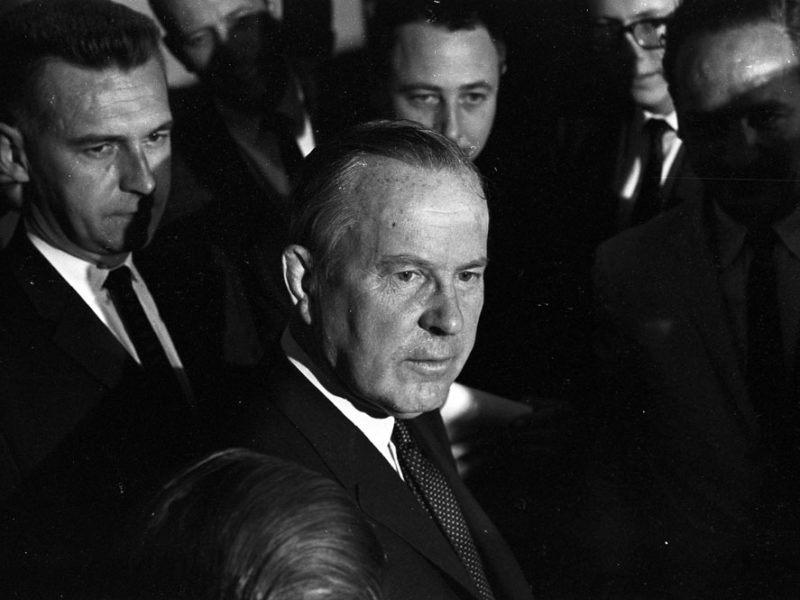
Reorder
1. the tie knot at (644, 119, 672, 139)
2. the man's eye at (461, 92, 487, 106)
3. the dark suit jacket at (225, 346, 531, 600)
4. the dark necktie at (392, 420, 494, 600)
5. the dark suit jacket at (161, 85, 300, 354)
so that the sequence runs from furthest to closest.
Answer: the tie knot at (644, 119, 672, 139), the man's eye at (461, 92, 487, 106), the dark suit jacket at (161, 85, 300, 354), the dark necktie at (392, 420, 494, 600), the dark suit jacket at (225, 346, 531, 600)

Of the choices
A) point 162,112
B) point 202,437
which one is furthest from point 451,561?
point 162,112

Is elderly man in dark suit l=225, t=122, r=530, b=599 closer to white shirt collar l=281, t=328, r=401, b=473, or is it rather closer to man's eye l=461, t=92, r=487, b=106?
white shirt collar l=281, t=328, r=401, b=473

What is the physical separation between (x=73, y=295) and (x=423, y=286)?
66 cm

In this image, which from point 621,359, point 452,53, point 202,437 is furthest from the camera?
point 621,359

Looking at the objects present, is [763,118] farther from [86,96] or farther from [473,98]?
[86,96]

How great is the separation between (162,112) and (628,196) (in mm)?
985

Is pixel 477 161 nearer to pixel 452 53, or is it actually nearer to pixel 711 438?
pixel 452 53

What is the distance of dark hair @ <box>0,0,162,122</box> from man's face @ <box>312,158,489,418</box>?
1.85 feet

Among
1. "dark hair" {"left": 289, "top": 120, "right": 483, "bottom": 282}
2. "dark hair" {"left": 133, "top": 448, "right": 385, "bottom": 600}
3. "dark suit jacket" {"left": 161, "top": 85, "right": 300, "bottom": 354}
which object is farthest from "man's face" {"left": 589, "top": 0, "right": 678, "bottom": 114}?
"dark hair" {"left": 133, "top": 448, "right": 385, "bottom": 600}

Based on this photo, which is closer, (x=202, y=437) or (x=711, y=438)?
(x=202, y=437)

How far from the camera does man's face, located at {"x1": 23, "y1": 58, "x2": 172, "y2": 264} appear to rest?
1.86 m

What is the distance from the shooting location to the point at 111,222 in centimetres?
194

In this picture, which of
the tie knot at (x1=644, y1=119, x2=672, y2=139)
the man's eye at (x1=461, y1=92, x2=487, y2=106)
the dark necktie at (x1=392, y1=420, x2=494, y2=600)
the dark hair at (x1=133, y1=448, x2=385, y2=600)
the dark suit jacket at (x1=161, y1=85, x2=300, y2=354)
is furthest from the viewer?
the tie knot at (x1=644, y1=119, x2=672, y2=139)

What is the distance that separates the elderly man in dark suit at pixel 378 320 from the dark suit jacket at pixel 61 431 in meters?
0.29
